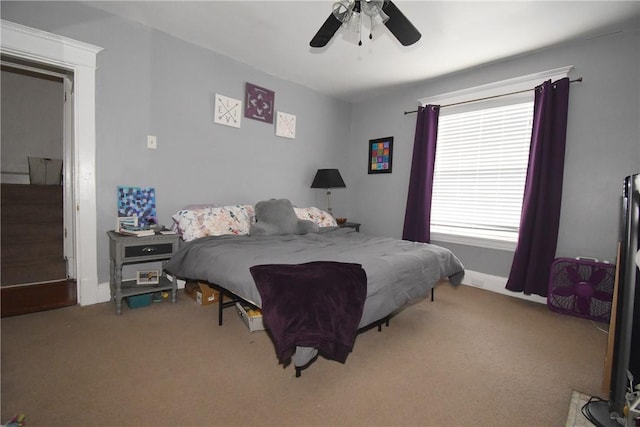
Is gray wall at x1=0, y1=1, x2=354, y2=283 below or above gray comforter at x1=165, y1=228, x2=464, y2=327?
above

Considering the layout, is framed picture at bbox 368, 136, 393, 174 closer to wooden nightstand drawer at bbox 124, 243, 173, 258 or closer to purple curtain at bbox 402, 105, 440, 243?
purple curtain at bbox 402, 105, 440, 243

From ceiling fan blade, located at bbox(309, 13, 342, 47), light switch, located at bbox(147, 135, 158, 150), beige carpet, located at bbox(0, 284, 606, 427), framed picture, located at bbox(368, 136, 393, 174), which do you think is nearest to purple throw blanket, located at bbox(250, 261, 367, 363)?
beige carpet, located at bbox(0, 284, 606, 427)

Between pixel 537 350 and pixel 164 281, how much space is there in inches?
123

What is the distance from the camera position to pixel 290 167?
4.12m

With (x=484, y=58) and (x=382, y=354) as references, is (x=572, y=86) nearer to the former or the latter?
(x=484, y=58)

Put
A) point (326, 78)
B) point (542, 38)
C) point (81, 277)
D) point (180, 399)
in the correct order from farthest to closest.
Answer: point (326, 78)
point (542, 38)
point (81, 277)
point (180, 399)

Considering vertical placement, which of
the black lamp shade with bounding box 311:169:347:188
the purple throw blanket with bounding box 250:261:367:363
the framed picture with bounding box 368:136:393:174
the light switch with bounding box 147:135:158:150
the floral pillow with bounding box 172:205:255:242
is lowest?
the purple throw blanket with bounding box 250:261:367:363

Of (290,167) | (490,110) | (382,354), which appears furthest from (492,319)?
(290,167)

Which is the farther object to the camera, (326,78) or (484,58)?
(326,78)

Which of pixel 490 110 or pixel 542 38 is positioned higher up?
pixel 542 38

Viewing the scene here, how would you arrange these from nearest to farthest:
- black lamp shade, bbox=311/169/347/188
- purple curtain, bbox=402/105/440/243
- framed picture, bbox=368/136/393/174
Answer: purple curtain, bbox=402/105/440/243 → black lamp shade, bbox=311/169/347/188 → framed picture, bbox=368/136/393/174

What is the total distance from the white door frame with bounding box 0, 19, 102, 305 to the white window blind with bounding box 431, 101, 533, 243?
3.74m

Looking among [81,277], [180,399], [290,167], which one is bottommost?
[180,399]

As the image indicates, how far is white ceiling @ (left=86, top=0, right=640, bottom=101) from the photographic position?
2.38 meters
